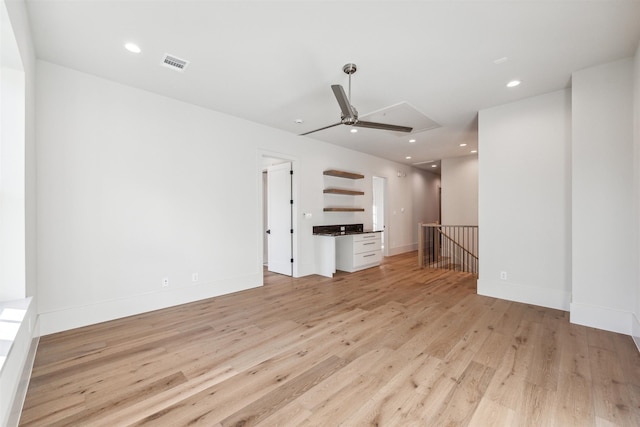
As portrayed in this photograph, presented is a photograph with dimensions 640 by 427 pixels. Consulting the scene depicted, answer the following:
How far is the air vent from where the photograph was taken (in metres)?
2.76

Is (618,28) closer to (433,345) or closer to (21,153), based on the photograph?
(433,345)

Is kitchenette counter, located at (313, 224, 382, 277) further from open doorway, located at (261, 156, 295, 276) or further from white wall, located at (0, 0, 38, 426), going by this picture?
white wall, located at (0, 0, 38, 426)

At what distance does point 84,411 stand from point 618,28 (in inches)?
199

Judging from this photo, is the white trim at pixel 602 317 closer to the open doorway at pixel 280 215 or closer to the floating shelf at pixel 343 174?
the open doorway at pixel 280 215

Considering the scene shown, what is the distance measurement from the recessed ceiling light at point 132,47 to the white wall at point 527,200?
4.46 metres

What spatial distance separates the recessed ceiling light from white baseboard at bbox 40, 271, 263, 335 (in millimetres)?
2761

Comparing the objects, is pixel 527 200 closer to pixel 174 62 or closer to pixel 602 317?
pixel 602 317

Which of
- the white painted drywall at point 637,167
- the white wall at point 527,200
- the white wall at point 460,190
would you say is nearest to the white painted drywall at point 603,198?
the white painted drywall at point 637,167

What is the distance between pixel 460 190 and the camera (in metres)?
7.46

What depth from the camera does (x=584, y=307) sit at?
10.0 ft

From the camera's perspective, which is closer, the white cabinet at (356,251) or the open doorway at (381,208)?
the white cabinet at (356,251)

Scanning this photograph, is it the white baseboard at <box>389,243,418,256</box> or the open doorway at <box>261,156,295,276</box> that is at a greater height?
the open doorway at <box>261,156,295,276</box>

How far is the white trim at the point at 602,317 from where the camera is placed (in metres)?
2.85

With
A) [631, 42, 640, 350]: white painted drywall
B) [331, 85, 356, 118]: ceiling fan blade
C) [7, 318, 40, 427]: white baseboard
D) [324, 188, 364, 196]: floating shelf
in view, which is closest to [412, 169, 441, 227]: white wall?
[324, 188, 364, 196]: floating shelf
